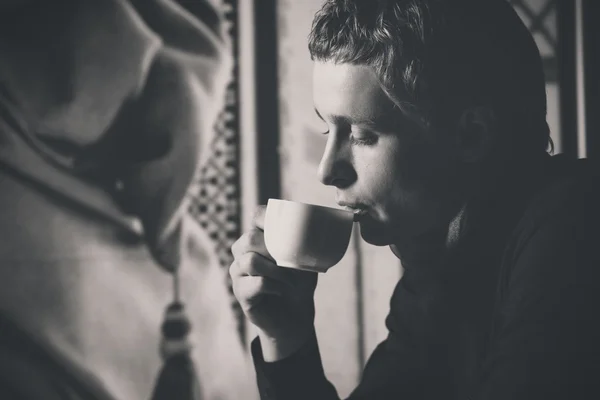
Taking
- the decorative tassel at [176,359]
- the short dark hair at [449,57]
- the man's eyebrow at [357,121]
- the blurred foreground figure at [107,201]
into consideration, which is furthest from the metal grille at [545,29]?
the decorative tassel at [176,359]

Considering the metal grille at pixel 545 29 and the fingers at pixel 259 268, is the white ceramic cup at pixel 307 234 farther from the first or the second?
the metal grille at pixel 545 29

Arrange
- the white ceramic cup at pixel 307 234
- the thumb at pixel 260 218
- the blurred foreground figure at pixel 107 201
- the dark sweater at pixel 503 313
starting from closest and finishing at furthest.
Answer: the dark sweater at pixel 503 313
the white ceramic cup at pixel 307 234
the thumb at pixel 260 218
the blurred foreground figure at pixel 107 201

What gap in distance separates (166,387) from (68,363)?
1.01 feet

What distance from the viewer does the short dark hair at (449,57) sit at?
87cm

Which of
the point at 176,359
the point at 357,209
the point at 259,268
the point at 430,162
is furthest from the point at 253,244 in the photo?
the point at 176,359

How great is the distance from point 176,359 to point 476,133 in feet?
4.47

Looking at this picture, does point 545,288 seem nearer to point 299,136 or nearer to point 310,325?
point 310,325

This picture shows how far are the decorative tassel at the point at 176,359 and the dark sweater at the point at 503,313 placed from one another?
975mm

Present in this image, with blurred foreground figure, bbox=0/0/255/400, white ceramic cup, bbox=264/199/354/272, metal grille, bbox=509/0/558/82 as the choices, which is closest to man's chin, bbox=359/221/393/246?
white ceramic cup, bbox=264/199/354/272

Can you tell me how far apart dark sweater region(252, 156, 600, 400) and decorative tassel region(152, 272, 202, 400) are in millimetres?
975

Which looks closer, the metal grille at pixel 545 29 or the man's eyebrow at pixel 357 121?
the man's eyebrow at pixel 357 121

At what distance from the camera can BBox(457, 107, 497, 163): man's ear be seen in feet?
2.91

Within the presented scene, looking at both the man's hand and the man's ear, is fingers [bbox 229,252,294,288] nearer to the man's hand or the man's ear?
the man's hand

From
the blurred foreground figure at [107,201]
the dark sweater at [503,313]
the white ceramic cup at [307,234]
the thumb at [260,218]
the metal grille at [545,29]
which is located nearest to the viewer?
the dark sweater at [503,313]
